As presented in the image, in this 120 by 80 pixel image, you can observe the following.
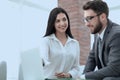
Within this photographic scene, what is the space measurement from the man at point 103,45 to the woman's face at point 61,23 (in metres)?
0.47

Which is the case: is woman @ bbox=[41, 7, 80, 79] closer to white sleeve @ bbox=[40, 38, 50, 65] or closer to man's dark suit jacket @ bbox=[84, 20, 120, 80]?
white sleeve @ bbox=[40, 38, 50, 65]

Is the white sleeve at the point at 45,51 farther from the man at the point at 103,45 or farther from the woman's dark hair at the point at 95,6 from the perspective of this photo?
the woman's dark hair at the point at 95,6

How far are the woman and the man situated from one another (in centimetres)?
29

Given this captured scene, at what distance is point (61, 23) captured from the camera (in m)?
2.60

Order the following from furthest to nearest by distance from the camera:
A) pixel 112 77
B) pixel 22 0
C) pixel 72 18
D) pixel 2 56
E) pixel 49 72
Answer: pixel 72 18 < pixel 22 0 < pixel 2 56 < pixel 49 72 < pixel 112 77

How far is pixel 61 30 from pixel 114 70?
86 centimetres

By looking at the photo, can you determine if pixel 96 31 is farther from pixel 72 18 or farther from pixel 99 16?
pixel 72 18

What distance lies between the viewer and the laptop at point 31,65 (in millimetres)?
1591

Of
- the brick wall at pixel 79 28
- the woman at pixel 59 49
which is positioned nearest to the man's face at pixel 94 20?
the woman at pixel 59 49

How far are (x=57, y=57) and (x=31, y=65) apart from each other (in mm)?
891

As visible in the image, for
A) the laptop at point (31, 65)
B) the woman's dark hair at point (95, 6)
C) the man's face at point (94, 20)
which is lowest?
the laptop at point (31, 65)

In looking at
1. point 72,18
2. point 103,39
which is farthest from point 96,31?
point 72,18

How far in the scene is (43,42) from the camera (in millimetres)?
2520

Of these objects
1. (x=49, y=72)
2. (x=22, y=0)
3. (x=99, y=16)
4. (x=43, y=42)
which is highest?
(x=22, y=0)
